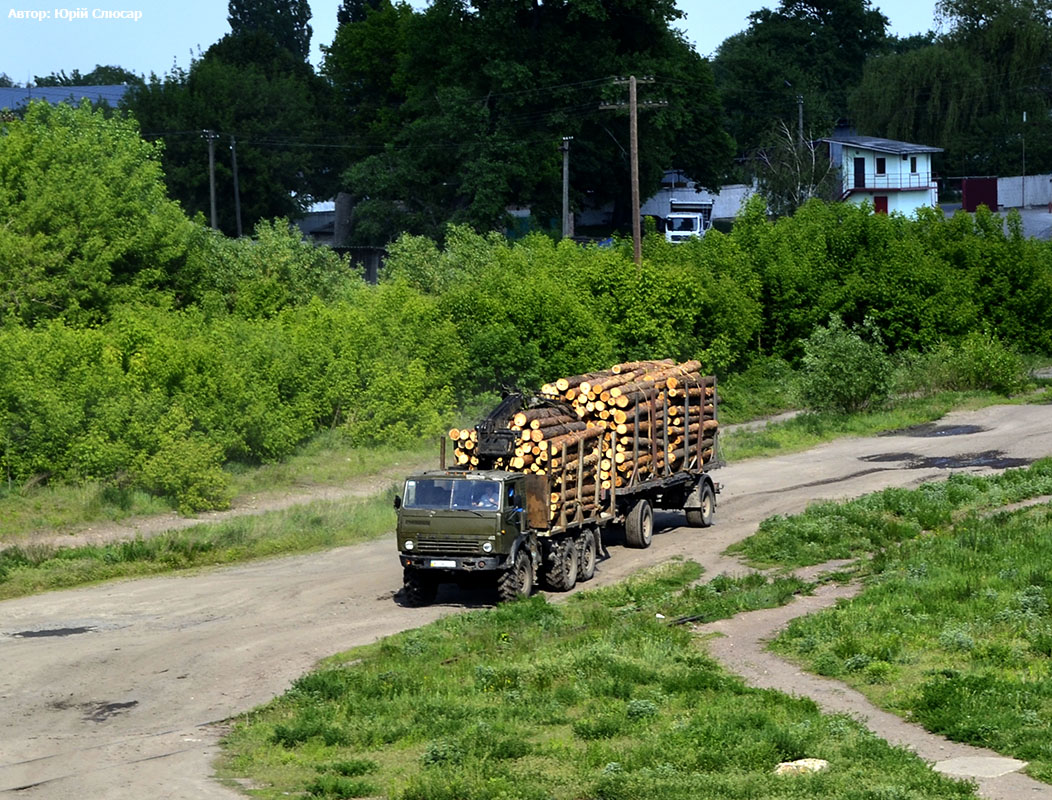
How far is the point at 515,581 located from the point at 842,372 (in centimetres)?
2736

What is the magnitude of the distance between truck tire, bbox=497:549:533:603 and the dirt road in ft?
3.53

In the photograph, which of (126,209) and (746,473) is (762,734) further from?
(126,209)

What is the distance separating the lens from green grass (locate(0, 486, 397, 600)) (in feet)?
91.7

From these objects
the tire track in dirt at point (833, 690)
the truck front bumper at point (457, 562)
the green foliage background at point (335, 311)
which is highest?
the green foliage background at point (335, 311)

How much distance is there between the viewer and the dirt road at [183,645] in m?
16.0

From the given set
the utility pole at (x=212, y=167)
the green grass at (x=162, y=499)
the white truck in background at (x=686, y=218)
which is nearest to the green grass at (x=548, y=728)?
the green grass at (x=162, y=499)

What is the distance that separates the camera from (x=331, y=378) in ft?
139

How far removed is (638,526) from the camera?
1141 inches

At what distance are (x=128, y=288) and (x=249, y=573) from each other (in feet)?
71.2

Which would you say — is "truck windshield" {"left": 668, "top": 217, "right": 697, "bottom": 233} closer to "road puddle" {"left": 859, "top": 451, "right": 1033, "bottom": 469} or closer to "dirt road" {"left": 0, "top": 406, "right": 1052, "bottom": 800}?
"road puddle" {"left": 859, "top": 451, "right": 1033, "bottom": 469}

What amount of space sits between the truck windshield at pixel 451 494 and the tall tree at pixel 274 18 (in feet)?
416

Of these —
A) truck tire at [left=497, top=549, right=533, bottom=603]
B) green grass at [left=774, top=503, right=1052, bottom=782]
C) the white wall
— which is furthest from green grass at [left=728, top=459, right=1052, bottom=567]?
the white wall

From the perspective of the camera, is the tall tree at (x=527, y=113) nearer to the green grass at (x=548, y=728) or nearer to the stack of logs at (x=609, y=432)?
the stack of logs at (x=609, y=432)

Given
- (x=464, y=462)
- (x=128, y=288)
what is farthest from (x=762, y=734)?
(x=128, y=288)
